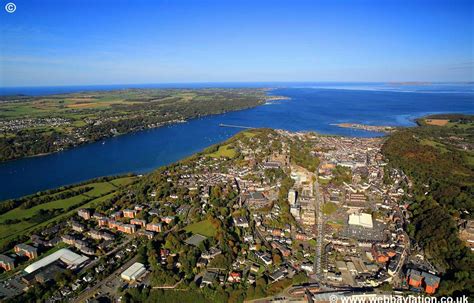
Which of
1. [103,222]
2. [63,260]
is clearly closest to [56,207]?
[103,222]

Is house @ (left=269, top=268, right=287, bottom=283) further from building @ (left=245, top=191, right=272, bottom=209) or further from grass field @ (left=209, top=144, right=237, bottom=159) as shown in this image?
grass field @ (left=209, top=144, right=237, bottom=159)

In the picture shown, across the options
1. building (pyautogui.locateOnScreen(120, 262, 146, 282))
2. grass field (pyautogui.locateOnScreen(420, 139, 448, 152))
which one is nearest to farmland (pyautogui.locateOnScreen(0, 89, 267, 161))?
building (pyautogui.locateOnScreen(120, 262, 146, 282))

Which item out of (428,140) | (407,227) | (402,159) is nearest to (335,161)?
(402,159)

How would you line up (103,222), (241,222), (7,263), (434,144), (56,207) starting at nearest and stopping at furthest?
(7,263) → (241,222) → (103,222) → (56,207) → (434,144)

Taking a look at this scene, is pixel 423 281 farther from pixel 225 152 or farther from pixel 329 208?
pixel 225 152

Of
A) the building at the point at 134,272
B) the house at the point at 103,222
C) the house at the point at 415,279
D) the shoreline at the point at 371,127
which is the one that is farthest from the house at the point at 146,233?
the shoreline at the point at 371,127

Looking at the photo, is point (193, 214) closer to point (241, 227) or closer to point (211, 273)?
point (241, 227)

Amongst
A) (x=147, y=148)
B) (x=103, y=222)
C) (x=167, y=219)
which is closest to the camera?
(x=103, y=222)
